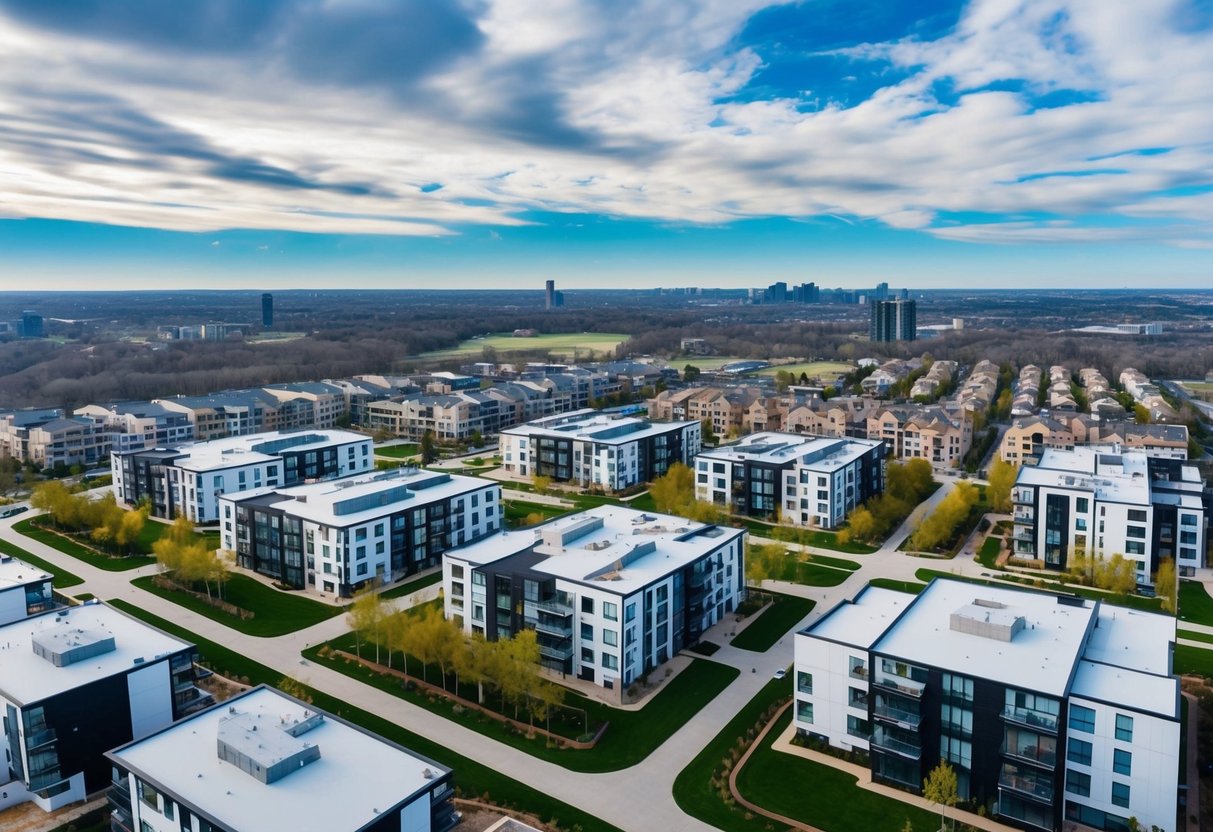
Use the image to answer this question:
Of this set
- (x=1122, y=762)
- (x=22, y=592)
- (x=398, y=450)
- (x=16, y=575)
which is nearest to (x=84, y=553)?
(x=16, y=575)

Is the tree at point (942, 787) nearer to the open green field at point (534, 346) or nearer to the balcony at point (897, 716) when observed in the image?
the balcony at point (897, 716)

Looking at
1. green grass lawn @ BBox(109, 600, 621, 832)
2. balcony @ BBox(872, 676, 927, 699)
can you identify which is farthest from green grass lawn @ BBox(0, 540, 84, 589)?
balcony @ BBox(872, 676, 927, 699)

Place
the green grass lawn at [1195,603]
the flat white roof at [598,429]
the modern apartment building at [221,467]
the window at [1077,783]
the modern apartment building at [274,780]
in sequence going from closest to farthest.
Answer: the modern apartment building at [274,780] → the window at [1077,783] → the green grass lawn at [1195,603] → the modern apartment building at [221,467] → the flat white roof at [598,429]

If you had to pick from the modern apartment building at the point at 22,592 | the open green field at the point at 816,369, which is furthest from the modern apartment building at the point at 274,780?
the open green field at the point at 816,369

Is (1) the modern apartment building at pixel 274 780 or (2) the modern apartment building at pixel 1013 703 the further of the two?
(2) the modern apartment building at pixel 1013 703

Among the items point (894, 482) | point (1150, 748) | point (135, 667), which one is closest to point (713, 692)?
point (1150, 748)

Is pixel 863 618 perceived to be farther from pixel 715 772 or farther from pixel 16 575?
pixel 16 575
